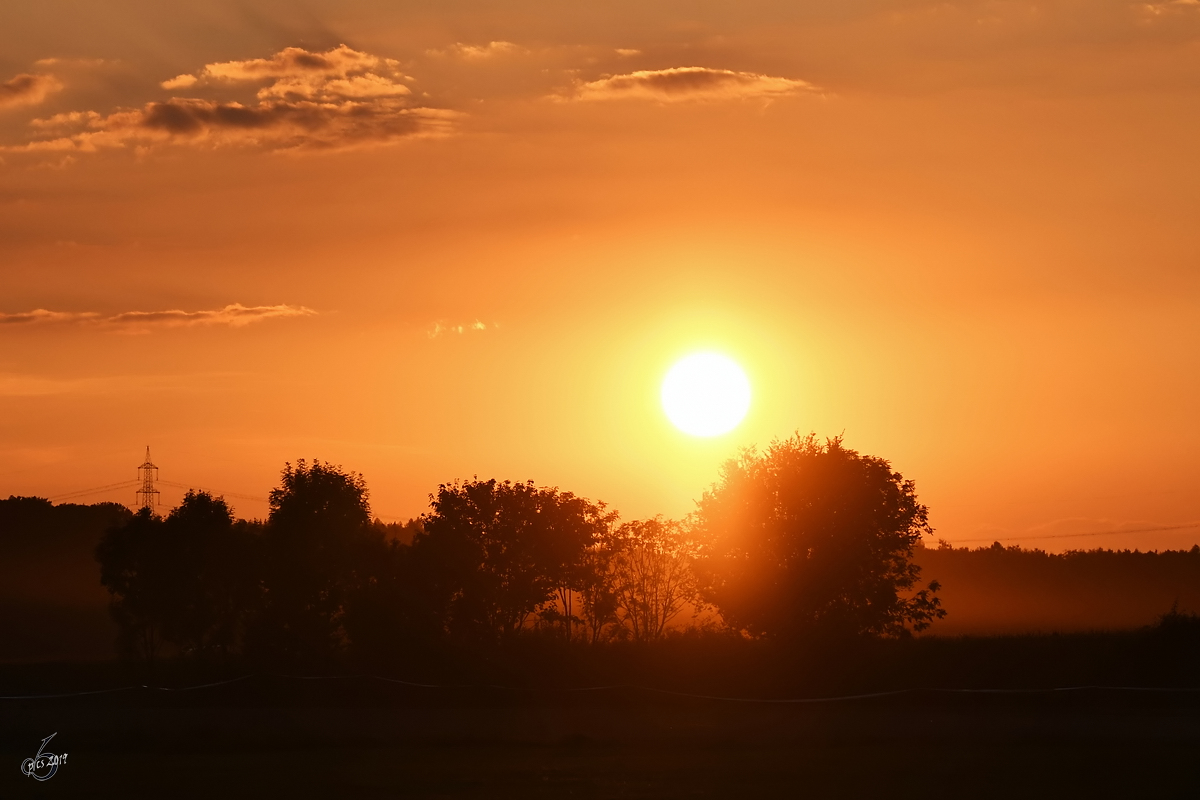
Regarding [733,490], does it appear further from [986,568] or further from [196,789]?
[986,568]

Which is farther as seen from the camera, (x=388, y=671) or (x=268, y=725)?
(x=388, y=671)

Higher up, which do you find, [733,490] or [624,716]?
[733,490]

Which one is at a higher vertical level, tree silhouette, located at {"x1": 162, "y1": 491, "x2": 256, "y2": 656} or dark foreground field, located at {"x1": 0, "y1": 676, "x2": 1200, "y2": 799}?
tree silhouette, located at {"x1": 162, "y1": 491, "x2": 256, "y2": 656}

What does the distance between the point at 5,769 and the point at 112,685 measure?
24.0 m

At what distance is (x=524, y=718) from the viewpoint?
130 feet

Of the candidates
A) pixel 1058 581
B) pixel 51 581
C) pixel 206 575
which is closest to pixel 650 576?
pixel 206 575

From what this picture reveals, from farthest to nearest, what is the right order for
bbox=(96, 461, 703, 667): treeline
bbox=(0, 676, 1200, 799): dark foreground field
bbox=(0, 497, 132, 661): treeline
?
1. bbox=(0, 497, 132, 661): treeline
2. bbox=(96, 461, 703, 667): treeline
3. bbox=(0, 676, 1200, 799): dark foreground field

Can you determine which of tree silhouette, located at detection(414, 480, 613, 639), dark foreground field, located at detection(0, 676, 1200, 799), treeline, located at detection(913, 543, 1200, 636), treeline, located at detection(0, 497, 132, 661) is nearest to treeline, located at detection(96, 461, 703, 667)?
tree silhouette, located at detection(414, 480, 613, 639)

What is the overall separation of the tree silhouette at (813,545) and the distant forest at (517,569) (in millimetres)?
80

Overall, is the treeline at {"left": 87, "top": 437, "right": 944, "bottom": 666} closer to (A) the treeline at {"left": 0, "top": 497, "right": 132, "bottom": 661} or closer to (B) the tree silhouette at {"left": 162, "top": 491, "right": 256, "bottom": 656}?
(B) the tree silhouette at {"left": 162, "top": 491, "right": 256, "bottom": 656}

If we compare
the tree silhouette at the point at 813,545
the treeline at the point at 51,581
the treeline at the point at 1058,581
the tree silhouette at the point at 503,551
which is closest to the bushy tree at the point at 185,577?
the tree silhouette at the point at 503,551

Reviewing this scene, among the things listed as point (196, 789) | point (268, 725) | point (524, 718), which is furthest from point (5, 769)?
point (524, 718)

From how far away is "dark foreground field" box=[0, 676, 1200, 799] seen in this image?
25781 millimetres

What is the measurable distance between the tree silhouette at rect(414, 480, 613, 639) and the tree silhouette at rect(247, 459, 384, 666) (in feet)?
12.7
